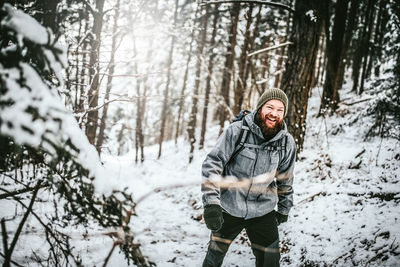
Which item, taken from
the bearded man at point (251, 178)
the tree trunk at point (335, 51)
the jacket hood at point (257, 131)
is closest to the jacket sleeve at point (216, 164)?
the bearded man at point (251, 178)

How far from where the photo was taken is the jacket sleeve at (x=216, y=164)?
2.41 metres

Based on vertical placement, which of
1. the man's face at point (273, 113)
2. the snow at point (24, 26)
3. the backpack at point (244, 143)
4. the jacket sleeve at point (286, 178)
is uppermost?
the snow at point (24, 26)

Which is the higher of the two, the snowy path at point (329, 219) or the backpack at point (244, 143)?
the backpack at point (244, 143)

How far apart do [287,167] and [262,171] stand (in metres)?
0.42

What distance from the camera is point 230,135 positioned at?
261cm

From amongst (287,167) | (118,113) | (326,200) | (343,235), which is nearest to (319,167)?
(326,200)

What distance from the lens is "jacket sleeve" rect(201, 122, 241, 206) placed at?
241 cm

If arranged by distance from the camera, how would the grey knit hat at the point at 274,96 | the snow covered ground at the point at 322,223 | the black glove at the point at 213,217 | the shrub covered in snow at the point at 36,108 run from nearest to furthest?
the shrub covered in snow at the point at 36,108 → the black glove at the point at 213,217 → the grey knit hat at the point at 274,96 → the snow covered ground at the point at 322,223

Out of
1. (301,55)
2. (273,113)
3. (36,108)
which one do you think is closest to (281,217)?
(273,113)

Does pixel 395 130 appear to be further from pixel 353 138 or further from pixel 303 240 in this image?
pixel 303 240

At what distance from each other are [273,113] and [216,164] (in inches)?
35.6

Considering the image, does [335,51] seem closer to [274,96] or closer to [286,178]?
[274,96]

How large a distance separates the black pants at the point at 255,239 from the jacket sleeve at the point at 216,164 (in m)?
0.40

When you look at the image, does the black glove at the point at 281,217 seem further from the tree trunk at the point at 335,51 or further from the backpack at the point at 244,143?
the tree trunk at the point at 335,51
